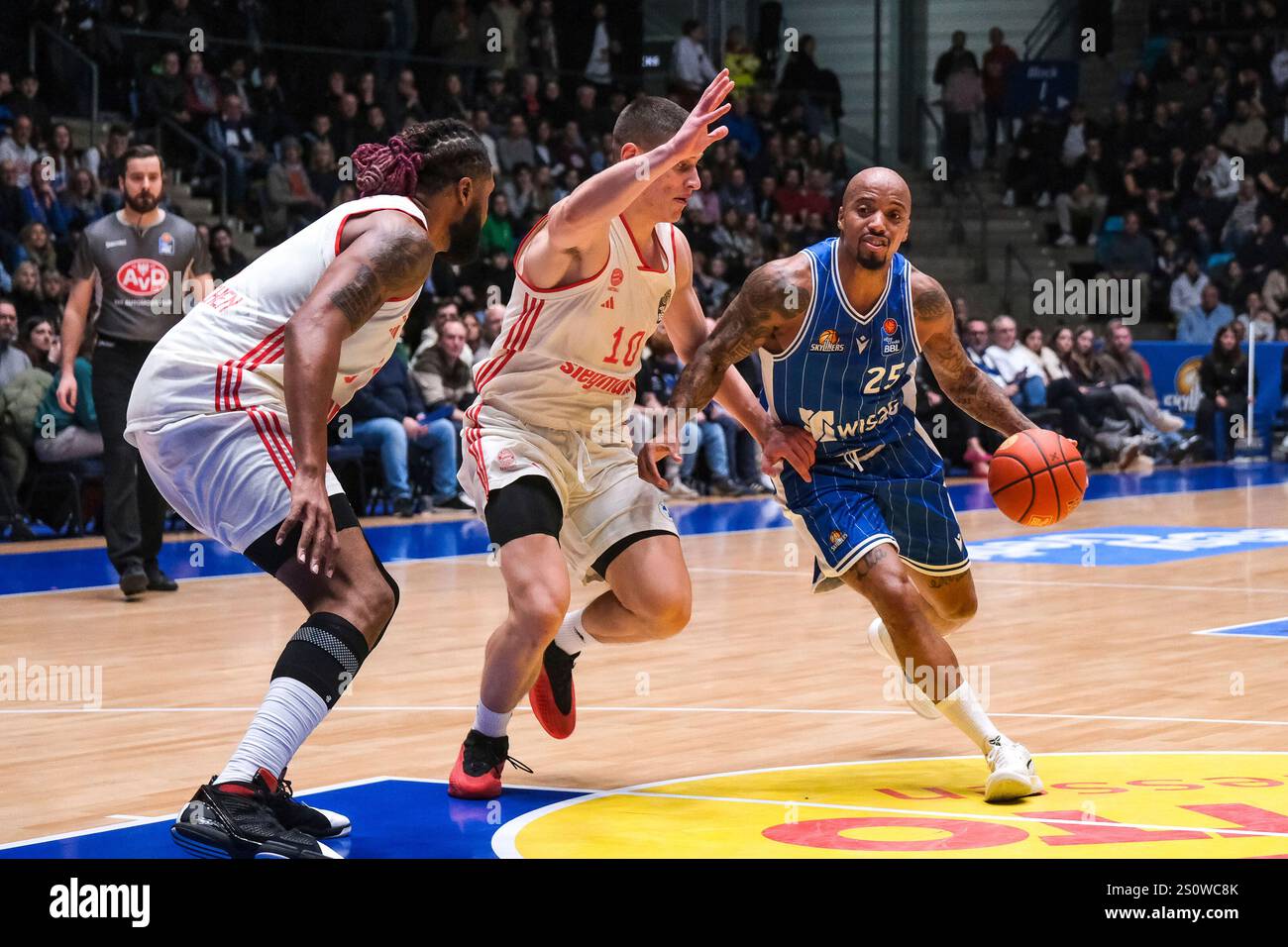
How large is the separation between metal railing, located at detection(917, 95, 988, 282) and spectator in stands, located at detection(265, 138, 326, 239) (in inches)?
386

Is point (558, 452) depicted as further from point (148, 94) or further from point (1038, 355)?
point (1038, 355)

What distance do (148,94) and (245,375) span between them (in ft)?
39.8

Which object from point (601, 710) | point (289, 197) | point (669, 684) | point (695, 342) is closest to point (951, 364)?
point (695, 342)

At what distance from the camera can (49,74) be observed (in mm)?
15312

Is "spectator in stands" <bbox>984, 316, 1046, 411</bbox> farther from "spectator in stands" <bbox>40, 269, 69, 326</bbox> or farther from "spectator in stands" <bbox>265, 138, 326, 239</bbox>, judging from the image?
"spectator in stands" <bbox>40, 269, 69, 326</bbox>

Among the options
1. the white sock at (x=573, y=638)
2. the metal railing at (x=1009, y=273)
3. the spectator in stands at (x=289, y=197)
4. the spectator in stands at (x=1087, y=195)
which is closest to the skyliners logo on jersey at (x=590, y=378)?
the white sock at (x=573, y=638)

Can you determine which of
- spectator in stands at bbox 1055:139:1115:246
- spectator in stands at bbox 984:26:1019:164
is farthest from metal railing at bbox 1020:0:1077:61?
spectator in stands at bbox 1055:139:1115:246

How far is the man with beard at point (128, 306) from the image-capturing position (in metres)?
8.89

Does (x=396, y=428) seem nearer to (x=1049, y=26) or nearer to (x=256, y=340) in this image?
(x=256, y=340)

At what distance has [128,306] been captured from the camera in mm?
8891

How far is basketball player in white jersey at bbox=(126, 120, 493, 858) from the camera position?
3926 mm

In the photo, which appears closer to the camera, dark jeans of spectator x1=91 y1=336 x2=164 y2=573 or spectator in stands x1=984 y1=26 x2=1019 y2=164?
dark jeans of spectator x1=91 y1=336 x2=164 y2=573

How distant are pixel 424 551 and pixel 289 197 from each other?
5349 mm
